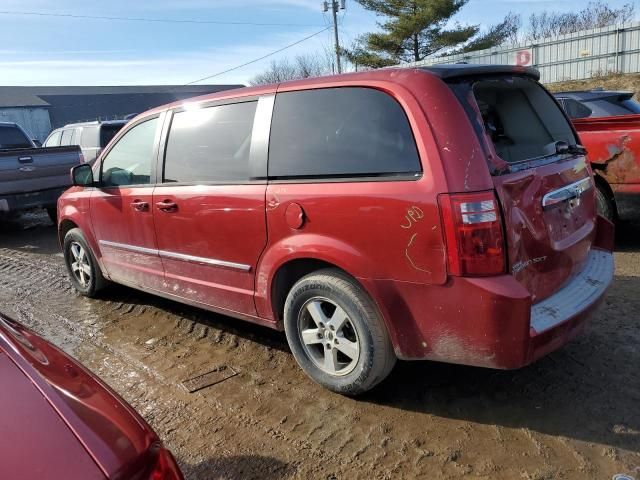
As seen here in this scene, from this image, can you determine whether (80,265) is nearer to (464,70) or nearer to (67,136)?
(464,70)

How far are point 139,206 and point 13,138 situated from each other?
8.68m

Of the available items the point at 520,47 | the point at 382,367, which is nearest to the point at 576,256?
the point at 382,367

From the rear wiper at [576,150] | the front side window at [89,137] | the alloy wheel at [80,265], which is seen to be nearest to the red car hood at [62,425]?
the rear wiper at [576,150]

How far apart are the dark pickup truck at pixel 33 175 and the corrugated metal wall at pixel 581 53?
53.4 feet

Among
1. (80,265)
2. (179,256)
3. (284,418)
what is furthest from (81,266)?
(284,418)

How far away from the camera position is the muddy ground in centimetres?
269

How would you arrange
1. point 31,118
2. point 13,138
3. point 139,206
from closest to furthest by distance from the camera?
point 139,206
point 13,138
point 31,118

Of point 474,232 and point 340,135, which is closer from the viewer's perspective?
point 474,232

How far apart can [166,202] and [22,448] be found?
8.84ft

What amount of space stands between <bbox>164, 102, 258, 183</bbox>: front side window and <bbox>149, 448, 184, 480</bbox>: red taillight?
6.90 feet

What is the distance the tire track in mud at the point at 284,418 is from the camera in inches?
105

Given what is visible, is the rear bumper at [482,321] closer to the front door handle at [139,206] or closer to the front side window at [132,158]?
the front door handle at [139,206]

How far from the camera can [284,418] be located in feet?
10.3

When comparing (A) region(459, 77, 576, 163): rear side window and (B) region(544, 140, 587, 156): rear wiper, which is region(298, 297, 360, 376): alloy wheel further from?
(B) region(544, 140, 587, 156): rear wiper
